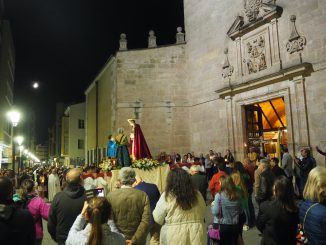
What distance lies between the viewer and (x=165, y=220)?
424 centimetres

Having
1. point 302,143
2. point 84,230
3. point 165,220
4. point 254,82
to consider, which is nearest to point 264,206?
point 165,220

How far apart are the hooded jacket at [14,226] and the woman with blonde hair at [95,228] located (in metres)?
0.53

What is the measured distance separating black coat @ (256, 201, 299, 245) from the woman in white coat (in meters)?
0.83

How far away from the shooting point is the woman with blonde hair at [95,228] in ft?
9.60

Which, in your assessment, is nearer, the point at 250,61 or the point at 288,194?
the point at 288,194

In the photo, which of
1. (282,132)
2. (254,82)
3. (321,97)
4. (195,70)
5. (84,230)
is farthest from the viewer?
(195,70)

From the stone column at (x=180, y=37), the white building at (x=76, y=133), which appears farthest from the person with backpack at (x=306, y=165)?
the white building at (x=76, y=133)

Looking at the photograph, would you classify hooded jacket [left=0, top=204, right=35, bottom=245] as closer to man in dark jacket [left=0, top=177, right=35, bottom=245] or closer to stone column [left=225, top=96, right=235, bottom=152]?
man in dark jacket [left=0, top=177, right=35, bottom=245]

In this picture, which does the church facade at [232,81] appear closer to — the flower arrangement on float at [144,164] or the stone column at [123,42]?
the stone column at [123,42]

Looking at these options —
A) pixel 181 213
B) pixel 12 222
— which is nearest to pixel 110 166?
pixel 181 213

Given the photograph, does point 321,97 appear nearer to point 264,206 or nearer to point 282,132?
point 282,132

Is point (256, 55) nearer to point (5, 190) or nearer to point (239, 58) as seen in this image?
point (239, 58)

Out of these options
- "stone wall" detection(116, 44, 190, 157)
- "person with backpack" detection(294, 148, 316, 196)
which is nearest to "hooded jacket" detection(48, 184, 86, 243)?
"person with backpack" detection(294, 148, 316, 196)

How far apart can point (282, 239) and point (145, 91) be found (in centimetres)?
1844
